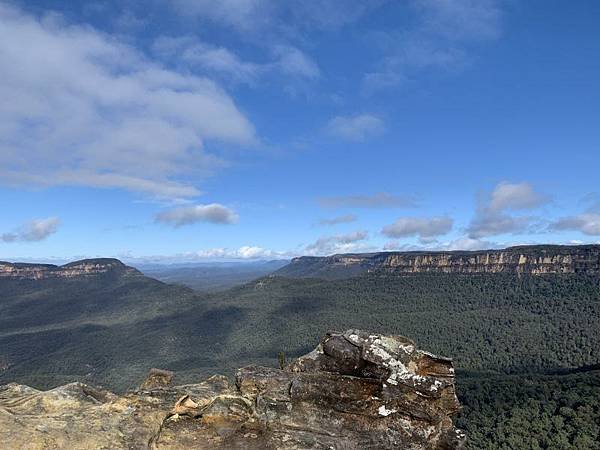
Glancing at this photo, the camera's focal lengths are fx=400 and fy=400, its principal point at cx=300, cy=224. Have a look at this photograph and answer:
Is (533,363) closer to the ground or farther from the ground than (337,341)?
closer to the ground

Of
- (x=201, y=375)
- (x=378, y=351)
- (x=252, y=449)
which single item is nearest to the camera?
(x=252, y=449)

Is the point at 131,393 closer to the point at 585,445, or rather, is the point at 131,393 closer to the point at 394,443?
the point at 394,443

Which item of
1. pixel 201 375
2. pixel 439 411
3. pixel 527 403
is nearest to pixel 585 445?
pixel 527 403

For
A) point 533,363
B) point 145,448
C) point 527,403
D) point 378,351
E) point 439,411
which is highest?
point 378,351

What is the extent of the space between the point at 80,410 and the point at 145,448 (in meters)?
3.55

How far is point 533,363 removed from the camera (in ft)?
547

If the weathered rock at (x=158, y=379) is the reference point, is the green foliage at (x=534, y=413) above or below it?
below

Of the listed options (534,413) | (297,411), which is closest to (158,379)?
(297,411)

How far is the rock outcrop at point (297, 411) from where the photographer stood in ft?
40.4

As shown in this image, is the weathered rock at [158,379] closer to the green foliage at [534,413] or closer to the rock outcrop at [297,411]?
the rock outcrop at [297,411]

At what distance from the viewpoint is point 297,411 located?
43.7ft

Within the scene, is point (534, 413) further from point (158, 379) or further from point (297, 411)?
point (297, 411)

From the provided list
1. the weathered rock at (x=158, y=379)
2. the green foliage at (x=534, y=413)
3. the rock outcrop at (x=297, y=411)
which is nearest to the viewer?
the rock outcrop at (x=297, y=411)

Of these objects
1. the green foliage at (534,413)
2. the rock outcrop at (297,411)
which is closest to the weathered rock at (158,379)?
the rock outcrop at (297,411)
